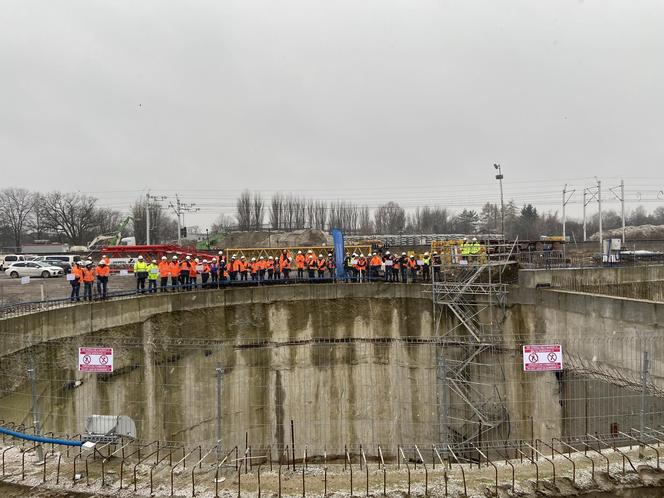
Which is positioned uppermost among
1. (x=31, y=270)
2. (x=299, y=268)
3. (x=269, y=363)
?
(x=299, y=268)

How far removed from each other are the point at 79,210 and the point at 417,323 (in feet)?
227

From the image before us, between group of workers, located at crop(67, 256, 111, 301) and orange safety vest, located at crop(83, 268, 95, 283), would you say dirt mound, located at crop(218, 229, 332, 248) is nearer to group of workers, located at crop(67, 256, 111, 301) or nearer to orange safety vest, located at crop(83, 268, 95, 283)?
group of workers, located at crop(67, 256, 111, 301)

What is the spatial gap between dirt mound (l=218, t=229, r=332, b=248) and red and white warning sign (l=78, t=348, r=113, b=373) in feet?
115

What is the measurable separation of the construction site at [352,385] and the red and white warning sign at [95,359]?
0.09 ft

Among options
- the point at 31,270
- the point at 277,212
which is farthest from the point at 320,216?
the point at 31,270

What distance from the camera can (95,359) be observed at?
688 centimetres

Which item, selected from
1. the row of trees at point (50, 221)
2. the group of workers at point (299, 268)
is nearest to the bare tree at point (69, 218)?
the row of trees at point (50, 221)

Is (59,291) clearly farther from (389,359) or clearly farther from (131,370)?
(389,359)

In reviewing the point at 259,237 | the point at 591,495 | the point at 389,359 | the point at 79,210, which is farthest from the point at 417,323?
the point at 79,210

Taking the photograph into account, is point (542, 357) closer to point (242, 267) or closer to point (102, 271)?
point (242, 267)

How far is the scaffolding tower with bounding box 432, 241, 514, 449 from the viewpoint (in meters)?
14.5

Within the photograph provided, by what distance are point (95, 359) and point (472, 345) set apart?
39.7ft

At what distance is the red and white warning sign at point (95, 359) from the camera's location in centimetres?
686

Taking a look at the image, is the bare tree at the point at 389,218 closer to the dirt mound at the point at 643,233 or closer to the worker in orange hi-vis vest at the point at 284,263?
the dirt mound at the point at 643,233
